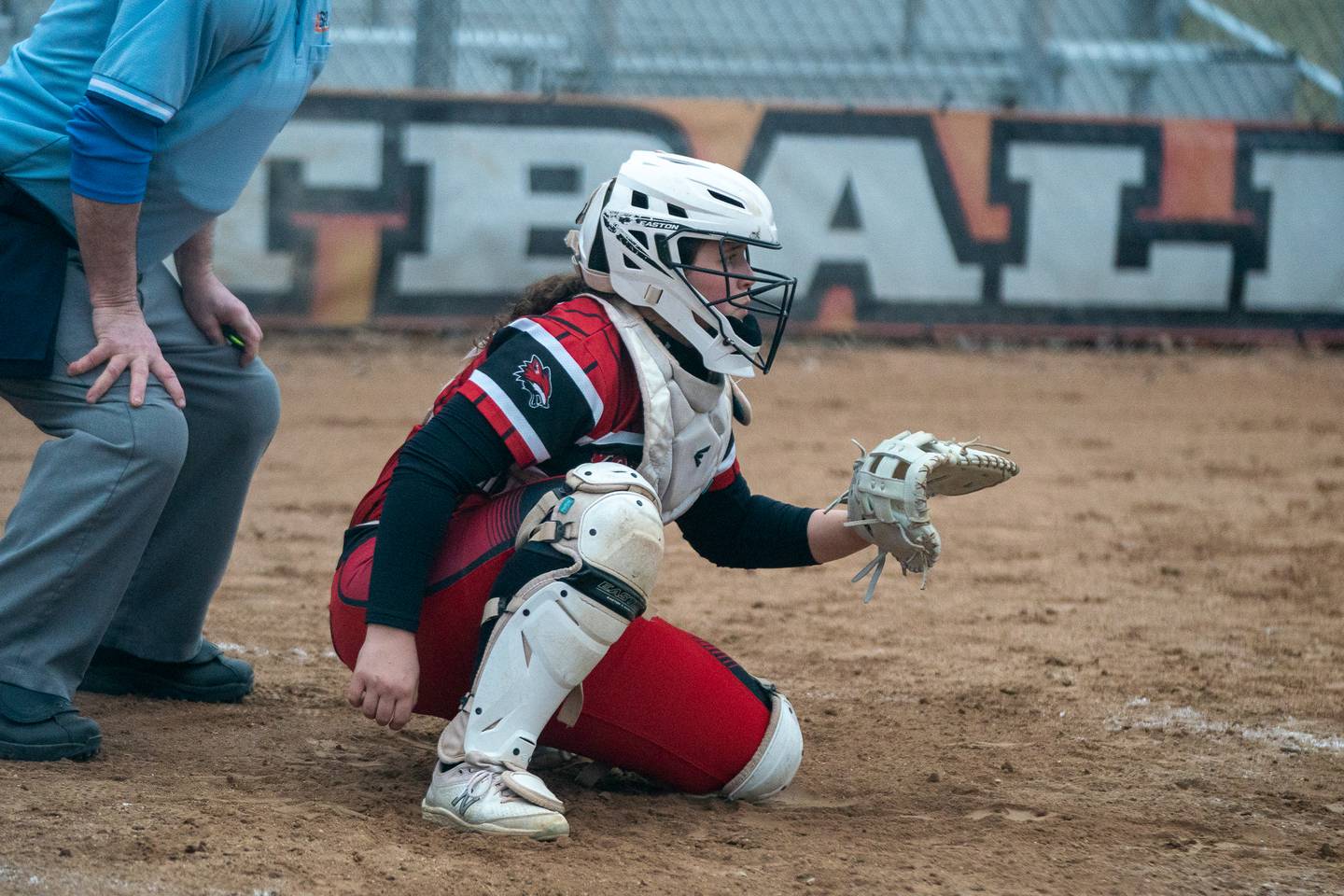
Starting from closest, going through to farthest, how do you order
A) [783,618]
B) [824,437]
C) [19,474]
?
[783,618], [19,474], [824,437]

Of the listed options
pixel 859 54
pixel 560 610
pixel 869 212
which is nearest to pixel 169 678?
pixel 560 610

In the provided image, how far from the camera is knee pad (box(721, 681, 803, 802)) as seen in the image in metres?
3.00

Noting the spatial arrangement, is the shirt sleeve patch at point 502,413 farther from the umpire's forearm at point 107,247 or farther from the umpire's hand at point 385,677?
the umpire's forearm at point 107,247

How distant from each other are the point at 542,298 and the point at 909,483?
0.82m

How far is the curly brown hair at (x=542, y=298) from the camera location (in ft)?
9.96

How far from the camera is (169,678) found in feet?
11.7

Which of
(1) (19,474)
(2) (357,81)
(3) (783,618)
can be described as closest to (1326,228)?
(2) (357,81)

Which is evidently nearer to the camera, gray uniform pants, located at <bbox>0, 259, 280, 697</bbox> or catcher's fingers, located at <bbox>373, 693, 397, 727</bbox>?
catcher's fingers, located at <bbox>373, 693, 397, 727</bbox>

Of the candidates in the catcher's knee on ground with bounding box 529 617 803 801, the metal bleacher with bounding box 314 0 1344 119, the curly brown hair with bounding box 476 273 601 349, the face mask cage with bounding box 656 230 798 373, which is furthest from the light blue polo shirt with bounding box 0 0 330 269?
the metal bleacher with bounding box 314 0 1344 119

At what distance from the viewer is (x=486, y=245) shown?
30.0 feet

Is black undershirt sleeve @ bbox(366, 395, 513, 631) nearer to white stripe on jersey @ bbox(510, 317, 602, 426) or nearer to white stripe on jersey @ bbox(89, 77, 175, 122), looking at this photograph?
white stripe on jersey @ bbox(510, 317, 602, 426)

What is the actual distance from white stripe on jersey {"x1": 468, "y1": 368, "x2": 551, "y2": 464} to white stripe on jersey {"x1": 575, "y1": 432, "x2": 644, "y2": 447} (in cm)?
17

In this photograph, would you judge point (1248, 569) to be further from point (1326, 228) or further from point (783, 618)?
point (1326, 228)

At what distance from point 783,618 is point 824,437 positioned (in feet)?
8.57
